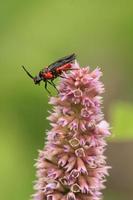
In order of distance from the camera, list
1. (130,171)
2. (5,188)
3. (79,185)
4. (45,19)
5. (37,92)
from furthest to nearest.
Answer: (130,171) < (45,19) < (37,92) < (5,188) < (79,185)

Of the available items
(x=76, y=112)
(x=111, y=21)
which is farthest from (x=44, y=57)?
(x=76, y=112)

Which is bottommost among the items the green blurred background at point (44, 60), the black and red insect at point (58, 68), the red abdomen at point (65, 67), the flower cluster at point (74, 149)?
the flower cluster at point (74, 149)

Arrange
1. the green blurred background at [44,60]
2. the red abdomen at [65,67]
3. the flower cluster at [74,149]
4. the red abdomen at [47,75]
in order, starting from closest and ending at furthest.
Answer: the flower cluster at [74,149], the red abdomen at [65,67], the red abdomen at [47,75], the green blurred background at [44,60]

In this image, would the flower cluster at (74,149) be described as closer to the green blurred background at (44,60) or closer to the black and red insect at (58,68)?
the black and red insect at (58,68)

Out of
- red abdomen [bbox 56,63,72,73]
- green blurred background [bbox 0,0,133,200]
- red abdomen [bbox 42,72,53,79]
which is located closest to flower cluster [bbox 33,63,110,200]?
red abdomen [bbox 56,63,72,73]

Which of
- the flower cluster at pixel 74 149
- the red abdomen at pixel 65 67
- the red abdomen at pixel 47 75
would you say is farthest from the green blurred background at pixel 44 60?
the flower cluster at pixel 74 149

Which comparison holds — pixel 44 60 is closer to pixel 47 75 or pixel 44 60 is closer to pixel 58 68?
pixel 47 75

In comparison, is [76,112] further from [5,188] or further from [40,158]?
[5,188]
